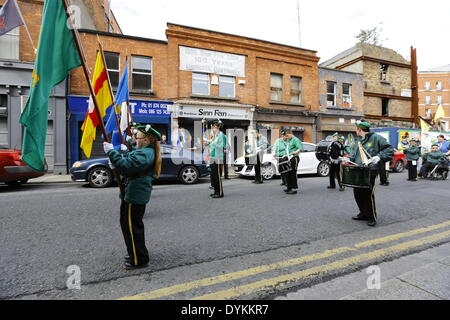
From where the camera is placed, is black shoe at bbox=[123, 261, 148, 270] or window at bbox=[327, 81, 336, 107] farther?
window at bbox=[327, 81, 336, 107]

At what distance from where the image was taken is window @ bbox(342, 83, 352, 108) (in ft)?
62.7

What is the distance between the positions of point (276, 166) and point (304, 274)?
7.74 meters

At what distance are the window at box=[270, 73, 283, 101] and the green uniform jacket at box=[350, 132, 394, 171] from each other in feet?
42.7

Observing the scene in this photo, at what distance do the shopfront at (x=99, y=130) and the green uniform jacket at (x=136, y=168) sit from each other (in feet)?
37.4

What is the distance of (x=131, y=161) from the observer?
8.07 feet

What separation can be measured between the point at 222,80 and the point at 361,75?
1208cm

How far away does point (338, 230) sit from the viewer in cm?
386

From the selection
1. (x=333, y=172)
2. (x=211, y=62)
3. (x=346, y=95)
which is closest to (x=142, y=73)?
(x=211, y=62)

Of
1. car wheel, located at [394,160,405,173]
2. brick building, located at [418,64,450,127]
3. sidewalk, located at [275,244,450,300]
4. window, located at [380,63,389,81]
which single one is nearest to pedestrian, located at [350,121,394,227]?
sidewalk, located at [275,244,450,300]

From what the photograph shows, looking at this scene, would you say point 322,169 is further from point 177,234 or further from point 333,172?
point 177,234

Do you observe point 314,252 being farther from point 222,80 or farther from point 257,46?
point 257,46

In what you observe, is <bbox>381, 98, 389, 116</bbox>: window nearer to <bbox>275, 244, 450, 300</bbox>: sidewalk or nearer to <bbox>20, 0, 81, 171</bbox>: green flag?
<bbox>275, 244, 450, 300</bbox>: sidewalk

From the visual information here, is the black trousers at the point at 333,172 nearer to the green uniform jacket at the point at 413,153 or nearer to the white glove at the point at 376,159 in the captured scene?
the white glove at the point at 376,159

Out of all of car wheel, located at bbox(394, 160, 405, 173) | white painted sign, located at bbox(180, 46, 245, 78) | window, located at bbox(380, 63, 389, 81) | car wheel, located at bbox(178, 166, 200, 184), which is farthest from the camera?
window, located at bbox(380, 63, 389, 81)
